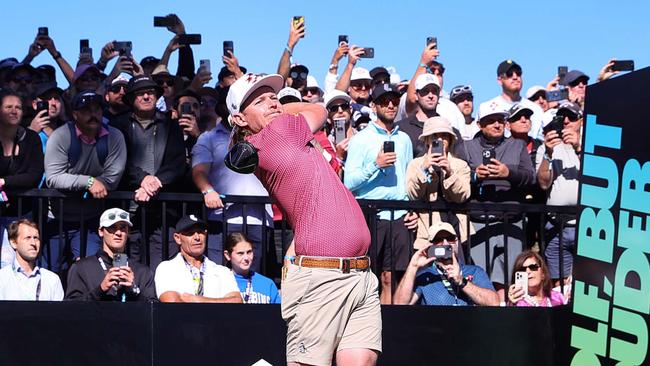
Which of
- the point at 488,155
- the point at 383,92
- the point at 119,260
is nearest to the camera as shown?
the point at 119,260

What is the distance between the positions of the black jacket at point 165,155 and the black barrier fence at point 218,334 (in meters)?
1.25

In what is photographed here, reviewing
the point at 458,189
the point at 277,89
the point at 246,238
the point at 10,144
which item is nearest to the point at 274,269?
the point at 246,238

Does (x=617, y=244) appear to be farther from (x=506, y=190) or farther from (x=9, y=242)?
(x=9, y=242)

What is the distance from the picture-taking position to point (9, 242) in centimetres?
876

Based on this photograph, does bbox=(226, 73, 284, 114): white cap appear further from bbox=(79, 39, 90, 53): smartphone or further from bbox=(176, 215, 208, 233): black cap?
bbox=(79, 39, 90, 53): smartphone

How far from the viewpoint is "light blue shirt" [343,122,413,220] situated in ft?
30.9

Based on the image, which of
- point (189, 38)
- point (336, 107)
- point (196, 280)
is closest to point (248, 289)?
point (196, 280)

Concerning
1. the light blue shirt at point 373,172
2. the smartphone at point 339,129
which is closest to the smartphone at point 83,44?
the smartphone at point 339,129

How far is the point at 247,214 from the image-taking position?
30.8 feet

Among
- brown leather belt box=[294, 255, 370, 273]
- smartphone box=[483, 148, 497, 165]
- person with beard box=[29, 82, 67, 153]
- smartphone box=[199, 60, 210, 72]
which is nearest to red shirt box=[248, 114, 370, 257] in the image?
brown leather belt box=[294, 255, 370, 273]

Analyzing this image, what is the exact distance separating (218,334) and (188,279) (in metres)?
0.50

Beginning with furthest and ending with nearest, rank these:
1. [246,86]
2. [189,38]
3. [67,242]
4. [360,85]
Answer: [360,85], [189,38], [67,242], [246,86]

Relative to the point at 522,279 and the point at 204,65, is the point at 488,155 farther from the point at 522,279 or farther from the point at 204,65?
the point at 204,65

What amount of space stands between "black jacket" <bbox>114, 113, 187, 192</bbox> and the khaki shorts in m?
3.41
